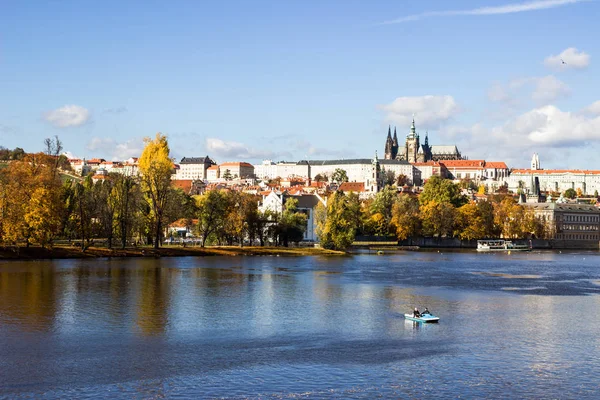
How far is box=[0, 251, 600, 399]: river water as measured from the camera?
28156 mm

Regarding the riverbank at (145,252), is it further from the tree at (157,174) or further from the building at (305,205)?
the building at (305,205)

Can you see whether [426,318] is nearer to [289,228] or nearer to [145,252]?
[145,252]

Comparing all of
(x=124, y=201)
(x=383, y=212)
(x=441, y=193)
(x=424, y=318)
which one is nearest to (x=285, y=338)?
(x=424, y=318)

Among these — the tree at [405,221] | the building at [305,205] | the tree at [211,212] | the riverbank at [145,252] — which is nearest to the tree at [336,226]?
the riverbank at [145,252]

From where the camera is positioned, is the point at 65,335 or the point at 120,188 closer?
the point at 65,335

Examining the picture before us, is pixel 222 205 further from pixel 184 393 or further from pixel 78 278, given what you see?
pixel 184 393

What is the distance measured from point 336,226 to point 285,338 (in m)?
71.4

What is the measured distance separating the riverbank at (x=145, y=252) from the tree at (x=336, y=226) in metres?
1.75

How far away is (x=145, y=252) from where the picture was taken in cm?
8894

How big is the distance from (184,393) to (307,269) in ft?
168

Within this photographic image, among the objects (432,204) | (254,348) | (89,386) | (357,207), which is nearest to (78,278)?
(254,348)

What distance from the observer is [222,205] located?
101 m

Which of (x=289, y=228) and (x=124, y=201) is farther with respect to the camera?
(x=289, y=228)

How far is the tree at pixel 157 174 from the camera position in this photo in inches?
3428
